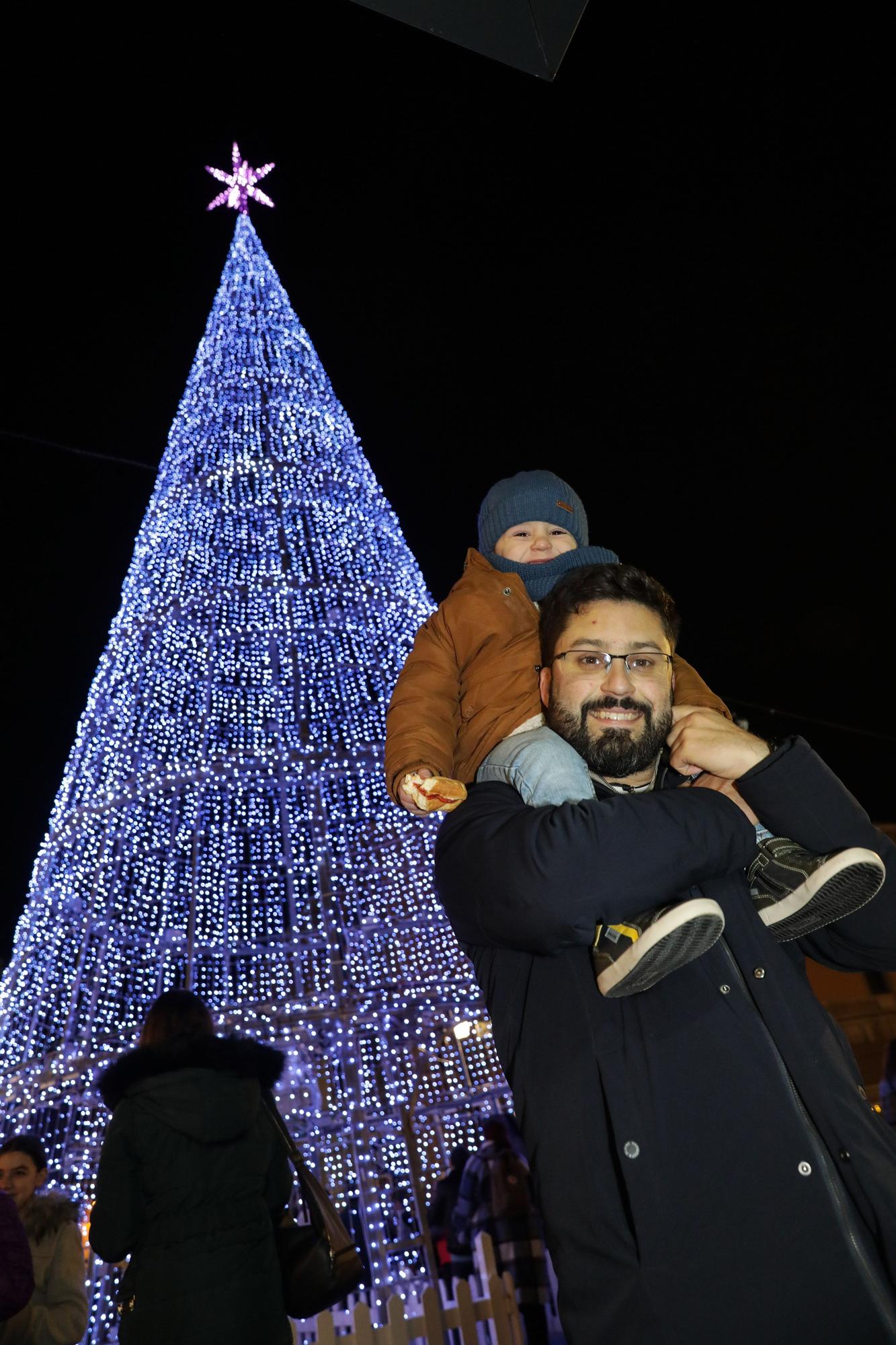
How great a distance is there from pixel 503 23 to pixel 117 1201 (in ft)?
14.2

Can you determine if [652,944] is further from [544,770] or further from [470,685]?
[470,685]

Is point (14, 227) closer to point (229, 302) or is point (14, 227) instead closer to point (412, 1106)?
point (229, 302)

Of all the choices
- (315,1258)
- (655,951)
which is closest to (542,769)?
(655,951)

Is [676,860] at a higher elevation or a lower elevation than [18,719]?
lower

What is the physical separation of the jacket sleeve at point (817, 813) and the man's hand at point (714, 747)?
0.05 metres

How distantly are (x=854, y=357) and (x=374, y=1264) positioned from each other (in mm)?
8306

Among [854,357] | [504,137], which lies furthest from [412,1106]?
[504,137]

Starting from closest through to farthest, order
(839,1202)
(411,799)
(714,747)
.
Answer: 1. (839,1202)
2. (714,747)
3. (411,799)

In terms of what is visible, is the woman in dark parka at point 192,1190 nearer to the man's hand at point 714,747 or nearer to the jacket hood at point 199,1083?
the jacket hood at point 199,1083

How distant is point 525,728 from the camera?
216 centimetres

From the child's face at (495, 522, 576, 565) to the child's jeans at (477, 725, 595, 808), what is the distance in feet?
3.86

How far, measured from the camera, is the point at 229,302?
7.62 m

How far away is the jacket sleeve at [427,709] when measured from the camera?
6.69ft

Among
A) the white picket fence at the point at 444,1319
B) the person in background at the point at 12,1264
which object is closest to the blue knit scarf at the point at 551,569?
the person in background at the point at 12,1264
